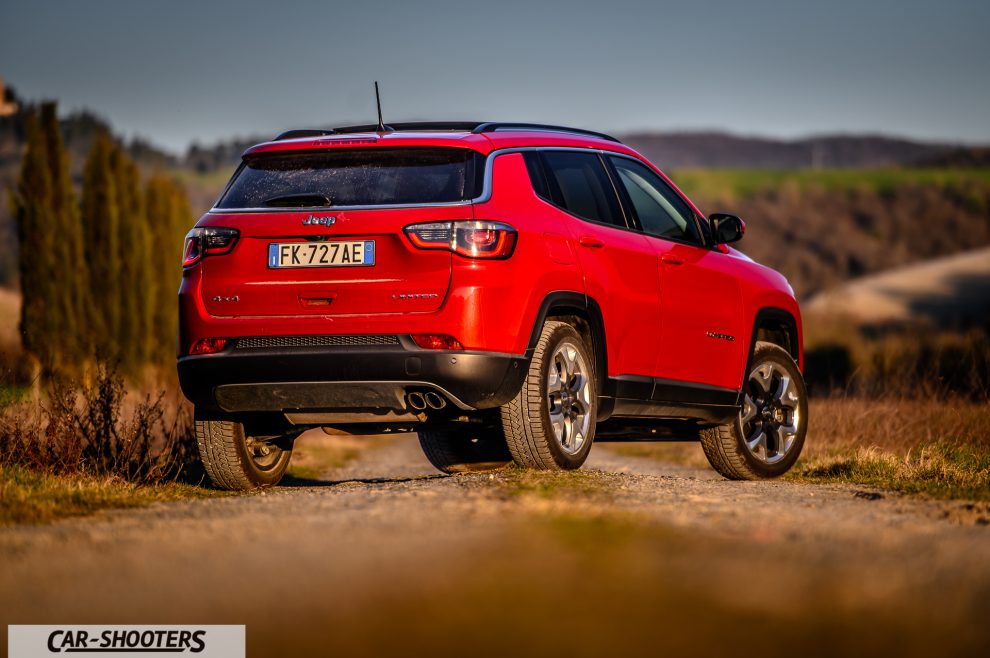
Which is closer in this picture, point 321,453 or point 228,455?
point 228,455

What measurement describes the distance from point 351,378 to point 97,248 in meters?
19.9

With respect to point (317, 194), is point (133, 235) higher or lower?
lower

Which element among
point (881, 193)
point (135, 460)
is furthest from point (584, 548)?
point (881, 193)

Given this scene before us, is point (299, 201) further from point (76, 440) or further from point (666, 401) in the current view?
point (76, 440)

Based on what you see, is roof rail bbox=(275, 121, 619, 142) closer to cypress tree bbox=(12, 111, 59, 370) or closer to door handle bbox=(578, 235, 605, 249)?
door handle bbox=(578, 235, 605, 249)

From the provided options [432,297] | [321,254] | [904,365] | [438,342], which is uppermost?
[321,254]

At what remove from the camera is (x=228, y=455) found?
27.5 feet

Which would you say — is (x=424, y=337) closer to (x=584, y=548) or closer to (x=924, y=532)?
(x=584, y=548)

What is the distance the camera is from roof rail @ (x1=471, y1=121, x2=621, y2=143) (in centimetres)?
804

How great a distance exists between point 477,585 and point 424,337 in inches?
91.1

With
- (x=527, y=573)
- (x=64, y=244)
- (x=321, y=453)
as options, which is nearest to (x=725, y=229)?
(x=527, y=573)

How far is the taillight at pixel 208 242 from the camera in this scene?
761cm

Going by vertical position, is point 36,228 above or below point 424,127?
below

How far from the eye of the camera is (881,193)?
105 metres
